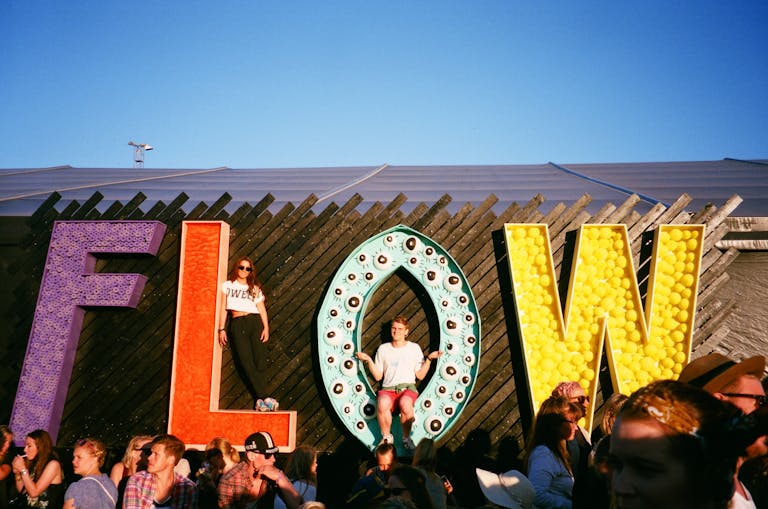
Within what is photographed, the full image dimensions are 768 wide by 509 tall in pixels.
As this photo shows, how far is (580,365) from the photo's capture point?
749cm

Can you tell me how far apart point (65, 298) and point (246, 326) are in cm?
226

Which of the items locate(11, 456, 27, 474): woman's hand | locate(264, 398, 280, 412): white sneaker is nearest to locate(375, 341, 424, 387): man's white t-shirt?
locate(264, 398, 280, 412): white sneaker

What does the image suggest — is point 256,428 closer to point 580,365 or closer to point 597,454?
point 580,365

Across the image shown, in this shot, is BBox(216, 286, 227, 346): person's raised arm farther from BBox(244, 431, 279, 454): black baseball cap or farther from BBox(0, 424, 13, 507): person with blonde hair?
BBox(244, 431, 279, 454): black baseball cap

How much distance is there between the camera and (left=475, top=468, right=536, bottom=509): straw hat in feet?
12.5

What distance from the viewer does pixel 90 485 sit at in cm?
512

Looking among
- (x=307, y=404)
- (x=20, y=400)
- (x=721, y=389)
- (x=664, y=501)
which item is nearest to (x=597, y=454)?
(x=721, y=389)

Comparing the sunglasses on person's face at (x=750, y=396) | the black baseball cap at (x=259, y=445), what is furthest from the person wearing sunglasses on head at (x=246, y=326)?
the sunglasses on person's face at (x=750, y=396)

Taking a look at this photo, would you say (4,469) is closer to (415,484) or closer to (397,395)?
(397,395)

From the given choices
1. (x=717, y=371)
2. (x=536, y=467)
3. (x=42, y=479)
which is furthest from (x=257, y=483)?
(x=717, y=371)

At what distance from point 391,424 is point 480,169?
6597 mm

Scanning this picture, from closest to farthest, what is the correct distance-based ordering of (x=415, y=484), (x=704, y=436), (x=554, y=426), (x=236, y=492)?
(x=704, y=436) < (x=415, y=484) < (x=554, y=426) < (x=236, y=492)

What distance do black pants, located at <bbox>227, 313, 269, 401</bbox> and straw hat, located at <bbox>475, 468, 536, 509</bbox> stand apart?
4.39m

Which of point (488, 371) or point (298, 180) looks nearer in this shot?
point (488, 371)
